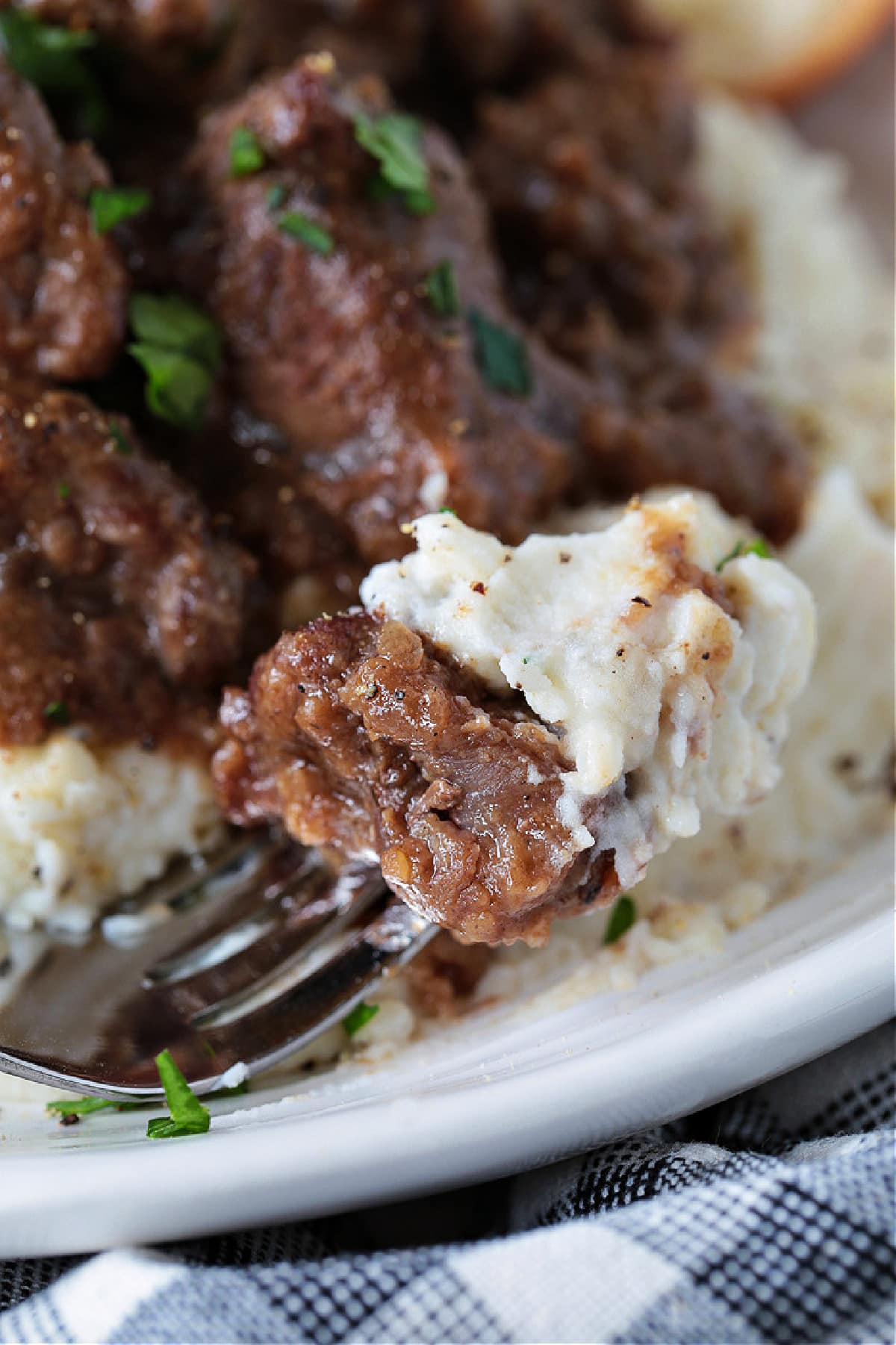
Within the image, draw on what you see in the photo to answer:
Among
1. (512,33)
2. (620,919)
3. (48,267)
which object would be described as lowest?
(620,919)

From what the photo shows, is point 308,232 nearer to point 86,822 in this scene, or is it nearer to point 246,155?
point 246,155

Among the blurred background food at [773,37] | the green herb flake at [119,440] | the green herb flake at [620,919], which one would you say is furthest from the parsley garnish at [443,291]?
the blurred background food at [773,37]

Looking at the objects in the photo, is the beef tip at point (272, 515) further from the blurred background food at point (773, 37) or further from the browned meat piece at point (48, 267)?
the blurred background food at point (773, 37)

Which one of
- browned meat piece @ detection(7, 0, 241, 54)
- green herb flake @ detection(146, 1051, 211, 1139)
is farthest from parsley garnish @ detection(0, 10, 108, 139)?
green herb flake @ detection(146, 1051, 211, 1139)

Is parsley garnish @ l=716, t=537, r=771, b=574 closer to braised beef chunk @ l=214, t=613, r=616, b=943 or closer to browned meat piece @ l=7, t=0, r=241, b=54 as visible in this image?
braised beef chunk @ l=214, t=613, r=616, b=943

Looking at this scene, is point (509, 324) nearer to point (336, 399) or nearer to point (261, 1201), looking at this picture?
point (336, 399)

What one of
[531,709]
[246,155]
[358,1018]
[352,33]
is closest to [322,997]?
[358,1018]
